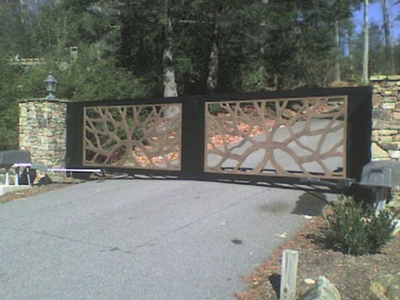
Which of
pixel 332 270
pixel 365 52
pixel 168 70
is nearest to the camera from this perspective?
pixel 332 270

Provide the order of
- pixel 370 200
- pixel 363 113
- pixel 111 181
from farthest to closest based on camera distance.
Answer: pixel 111 181, pixel 363 113, pixel 370 200

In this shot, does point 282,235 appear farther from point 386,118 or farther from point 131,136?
point 131,136

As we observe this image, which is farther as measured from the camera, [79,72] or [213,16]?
[213,16]

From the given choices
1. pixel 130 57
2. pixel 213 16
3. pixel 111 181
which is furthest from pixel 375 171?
pixel 130 57

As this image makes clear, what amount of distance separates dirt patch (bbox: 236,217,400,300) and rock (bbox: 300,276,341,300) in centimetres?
29

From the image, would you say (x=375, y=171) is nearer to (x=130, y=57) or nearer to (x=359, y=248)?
(x=359, y=248)

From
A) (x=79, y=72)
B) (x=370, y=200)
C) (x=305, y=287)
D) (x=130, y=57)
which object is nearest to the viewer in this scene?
(x=305, y=287)

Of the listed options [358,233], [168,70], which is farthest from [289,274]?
[168,70]

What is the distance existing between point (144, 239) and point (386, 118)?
163 inches

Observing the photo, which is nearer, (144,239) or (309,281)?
(309,281)

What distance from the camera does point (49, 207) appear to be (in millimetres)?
8445

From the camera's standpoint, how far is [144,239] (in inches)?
242

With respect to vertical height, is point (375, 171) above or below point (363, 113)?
below

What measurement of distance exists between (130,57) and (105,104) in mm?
9535
